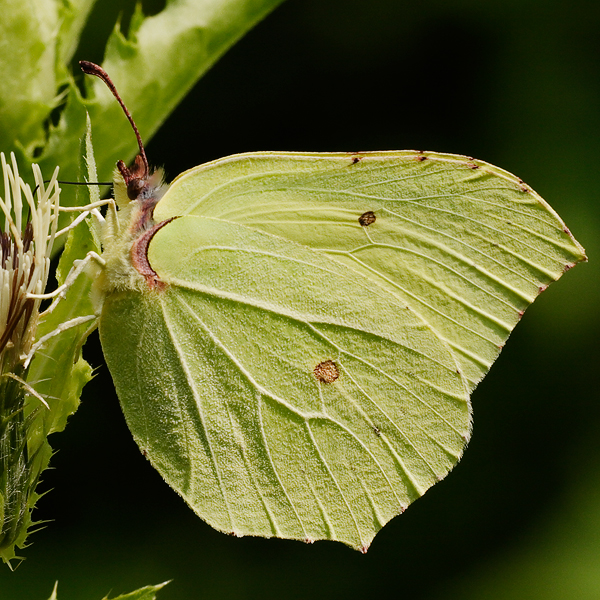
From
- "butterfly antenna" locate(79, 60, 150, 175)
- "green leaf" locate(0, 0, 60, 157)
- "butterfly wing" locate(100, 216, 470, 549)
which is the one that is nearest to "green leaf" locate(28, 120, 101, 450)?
"butterfly wing" locate(100, 216, 470, 549)

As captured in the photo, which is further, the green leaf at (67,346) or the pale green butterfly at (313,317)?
the pale green butterfly at (313,317)

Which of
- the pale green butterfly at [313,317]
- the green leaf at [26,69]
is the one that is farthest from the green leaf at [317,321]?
the green leaf at [26,69]

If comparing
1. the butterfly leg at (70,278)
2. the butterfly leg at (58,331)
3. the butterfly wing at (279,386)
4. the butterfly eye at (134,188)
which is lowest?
the butterfly wing at (279,386)

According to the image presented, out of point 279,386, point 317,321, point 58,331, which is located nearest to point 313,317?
point 317,321

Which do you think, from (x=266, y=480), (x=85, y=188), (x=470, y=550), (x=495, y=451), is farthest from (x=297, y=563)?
(x=85, y=188)

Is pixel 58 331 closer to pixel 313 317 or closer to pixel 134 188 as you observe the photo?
pixel 134 188

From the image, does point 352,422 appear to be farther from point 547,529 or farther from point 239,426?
point 547,529

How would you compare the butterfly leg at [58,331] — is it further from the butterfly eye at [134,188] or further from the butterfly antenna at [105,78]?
the butterfly antenna at [105,78]

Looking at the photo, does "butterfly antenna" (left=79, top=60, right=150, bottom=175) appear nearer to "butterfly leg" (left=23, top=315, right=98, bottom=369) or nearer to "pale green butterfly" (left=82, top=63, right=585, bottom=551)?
"pale green butterfly" (left=82, top=63, right=585, bottom=551)
